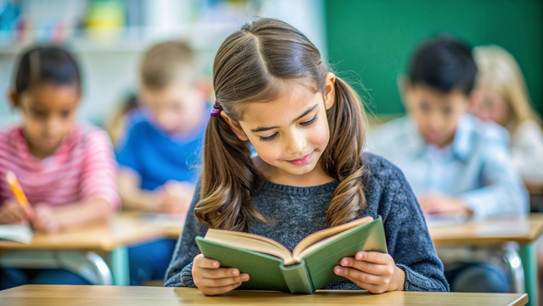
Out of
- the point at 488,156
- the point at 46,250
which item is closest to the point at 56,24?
the point at 46,250

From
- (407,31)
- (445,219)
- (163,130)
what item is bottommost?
(445,219)

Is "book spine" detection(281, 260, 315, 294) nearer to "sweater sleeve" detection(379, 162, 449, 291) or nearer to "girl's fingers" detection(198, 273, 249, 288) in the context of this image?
"girl's fingers" detection(198, 273, 249, 288)

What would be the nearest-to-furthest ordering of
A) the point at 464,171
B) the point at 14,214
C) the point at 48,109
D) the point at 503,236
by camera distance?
the point at 503,236 < the point at 14,214 < the point at 48,109 < the point at 464,171

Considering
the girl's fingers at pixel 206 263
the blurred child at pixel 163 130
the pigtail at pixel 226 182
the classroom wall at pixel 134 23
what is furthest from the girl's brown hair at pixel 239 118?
the classroom wall at pixel 134 23

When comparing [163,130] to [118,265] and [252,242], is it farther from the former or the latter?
[252,242]

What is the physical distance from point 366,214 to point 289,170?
18 cm

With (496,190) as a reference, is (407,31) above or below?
above

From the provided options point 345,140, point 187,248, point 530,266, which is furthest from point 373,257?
point 530,266

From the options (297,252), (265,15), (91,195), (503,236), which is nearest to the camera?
(297,252)

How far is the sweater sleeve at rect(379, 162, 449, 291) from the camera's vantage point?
51.8 inches

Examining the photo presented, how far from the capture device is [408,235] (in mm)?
1354

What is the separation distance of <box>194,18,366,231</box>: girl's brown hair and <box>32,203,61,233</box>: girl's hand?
914mm

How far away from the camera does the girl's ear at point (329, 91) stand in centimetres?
141

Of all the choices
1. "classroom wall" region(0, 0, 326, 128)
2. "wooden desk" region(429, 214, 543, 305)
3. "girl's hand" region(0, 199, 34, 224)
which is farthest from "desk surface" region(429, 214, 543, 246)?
"classroom wall" region(0, 0, 326, 128)
